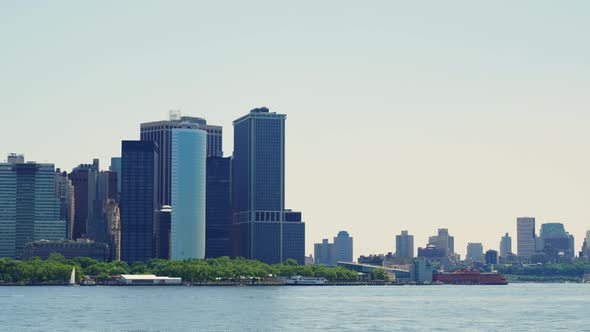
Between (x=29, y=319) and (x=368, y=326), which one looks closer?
(x=368, y=326)

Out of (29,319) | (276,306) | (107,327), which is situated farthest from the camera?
(276,306)

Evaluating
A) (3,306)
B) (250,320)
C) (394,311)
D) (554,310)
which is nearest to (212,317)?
(250,320)

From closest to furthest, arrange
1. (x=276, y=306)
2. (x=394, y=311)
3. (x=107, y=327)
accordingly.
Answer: (x=107, y=327)
(x=394, y=311)
(x=276, y=306)

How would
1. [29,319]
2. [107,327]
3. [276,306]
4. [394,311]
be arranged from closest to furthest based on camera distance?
[107,327] < [29,319] < [394,311] < [276,306]

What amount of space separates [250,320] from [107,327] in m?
22.3

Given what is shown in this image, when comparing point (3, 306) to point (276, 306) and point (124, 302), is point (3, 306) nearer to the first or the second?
point (124, 302)

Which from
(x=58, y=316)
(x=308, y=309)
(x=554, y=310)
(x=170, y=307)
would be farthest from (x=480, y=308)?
(x=58, y=316)

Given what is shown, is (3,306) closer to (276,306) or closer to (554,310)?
(276,306)

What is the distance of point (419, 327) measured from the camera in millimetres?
→ 137625

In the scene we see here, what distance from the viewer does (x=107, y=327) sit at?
132 metres

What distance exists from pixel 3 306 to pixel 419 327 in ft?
250

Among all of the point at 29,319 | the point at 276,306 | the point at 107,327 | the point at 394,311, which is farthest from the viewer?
the point at 276,306

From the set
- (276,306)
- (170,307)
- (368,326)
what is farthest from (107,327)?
(276,306)

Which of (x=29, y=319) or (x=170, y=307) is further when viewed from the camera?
(x=170, y=307)
